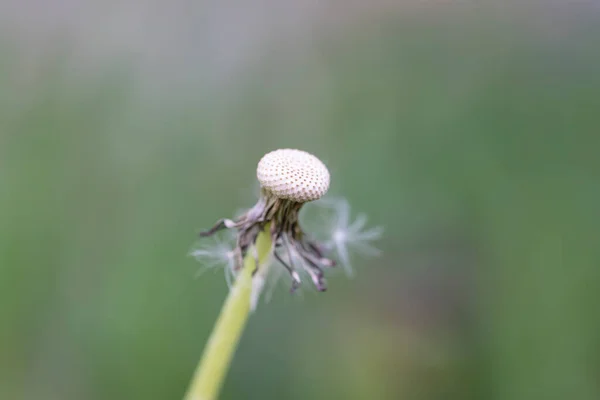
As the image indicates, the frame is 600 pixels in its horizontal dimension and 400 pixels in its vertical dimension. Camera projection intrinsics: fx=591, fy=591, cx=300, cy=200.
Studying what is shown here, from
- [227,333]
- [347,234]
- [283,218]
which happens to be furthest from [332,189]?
[227,333]

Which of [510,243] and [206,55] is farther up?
Answer: [206,55]

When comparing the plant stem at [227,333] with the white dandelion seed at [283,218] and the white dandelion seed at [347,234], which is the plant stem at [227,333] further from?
the white dandelion seed at [347,234]

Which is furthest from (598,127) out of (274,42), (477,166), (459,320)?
(274,42)

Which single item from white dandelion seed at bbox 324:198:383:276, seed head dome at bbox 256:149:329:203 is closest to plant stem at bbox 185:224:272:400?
seed head dome at bbox 256:149:329:203

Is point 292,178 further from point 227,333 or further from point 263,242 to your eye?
point 227,333

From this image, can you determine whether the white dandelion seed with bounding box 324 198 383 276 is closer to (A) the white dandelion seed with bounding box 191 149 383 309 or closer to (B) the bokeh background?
(B) the bokeh background

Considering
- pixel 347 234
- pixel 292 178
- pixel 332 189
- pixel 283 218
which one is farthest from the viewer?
pixel 332 189

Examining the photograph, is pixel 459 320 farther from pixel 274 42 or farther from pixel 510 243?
pixel 274 42
